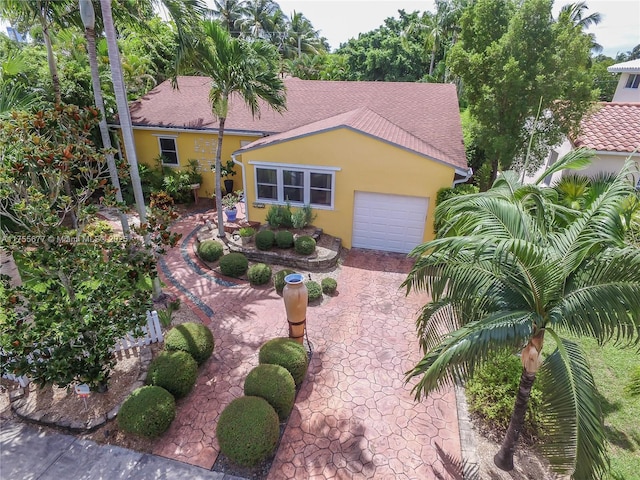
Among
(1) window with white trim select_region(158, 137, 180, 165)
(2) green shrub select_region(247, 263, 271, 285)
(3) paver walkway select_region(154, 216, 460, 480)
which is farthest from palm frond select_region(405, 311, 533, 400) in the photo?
(1) window with white trim select_region(158, 137, 180, 165)

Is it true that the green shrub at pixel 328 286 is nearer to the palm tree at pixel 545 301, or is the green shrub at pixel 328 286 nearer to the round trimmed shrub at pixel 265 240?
the round trimmed shrub at pixel 265 240

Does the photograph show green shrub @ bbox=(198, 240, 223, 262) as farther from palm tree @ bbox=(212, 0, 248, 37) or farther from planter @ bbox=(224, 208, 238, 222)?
palm tree @ bbox=(212, 0, 248, 37)

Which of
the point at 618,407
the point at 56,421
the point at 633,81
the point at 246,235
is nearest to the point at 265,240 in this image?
the point at 246,235

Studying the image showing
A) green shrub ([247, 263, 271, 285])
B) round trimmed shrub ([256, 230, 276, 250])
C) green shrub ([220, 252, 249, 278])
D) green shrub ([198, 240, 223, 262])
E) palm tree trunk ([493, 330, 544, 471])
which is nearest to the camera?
palm tree trunk ([493, 330, 544, 471])

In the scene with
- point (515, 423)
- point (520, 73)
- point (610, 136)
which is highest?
point (520, 73)

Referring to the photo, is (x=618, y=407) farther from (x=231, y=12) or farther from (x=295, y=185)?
(x=231, y=12)

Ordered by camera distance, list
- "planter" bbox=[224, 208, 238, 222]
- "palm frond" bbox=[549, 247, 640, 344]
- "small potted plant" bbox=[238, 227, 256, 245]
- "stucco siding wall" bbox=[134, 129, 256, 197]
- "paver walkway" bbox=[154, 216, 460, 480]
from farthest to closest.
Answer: "stucco siding wall" bbox=[134, 129, 256, 197] < "planter" bbox=[224, 208, 238, 222] < "small potted plant" bbox=[238, 227, 256, 245] < "paver walkway" bbox=[154, 216, 460, 480] < "palm frond" bbox=[549, 247, 640, 344]

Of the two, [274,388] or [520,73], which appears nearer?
[274,388]
